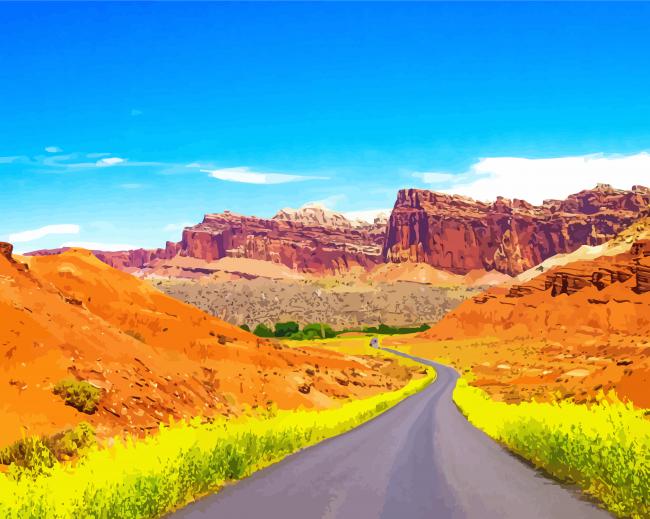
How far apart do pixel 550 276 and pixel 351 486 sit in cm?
13762

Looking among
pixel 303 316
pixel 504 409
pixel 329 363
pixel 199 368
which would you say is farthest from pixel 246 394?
pixel 303 316

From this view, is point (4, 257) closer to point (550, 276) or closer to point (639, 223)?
point (550, 276)

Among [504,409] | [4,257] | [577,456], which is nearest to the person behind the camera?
[577,456]

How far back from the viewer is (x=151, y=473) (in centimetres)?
1045

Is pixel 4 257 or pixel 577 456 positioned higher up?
pixel 4 257

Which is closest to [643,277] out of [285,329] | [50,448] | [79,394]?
[285,329]

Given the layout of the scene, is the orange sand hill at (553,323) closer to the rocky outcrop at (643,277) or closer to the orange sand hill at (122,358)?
the rocky outcrop at (643,277)

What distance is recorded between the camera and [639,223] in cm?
16162

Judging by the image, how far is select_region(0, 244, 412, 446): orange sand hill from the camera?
71.8 ft

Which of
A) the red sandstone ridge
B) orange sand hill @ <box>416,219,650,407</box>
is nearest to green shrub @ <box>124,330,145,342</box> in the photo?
orange sand hill @ <box>416,219,650,407</box>

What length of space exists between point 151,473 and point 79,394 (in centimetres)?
1262

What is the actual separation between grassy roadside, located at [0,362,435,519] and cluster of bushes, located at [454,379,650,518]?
7139 mm

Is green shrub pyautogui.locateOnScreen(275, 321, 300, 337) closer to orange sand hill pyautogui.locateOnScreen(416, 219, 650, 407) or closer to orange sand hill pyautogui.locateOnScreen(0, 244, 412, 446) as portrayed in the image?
orange sand hill pyautogui.locateOnScreen(416, 219, 650, 407)

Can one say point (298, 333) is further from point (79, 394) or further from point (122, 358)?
point (79, 394)
